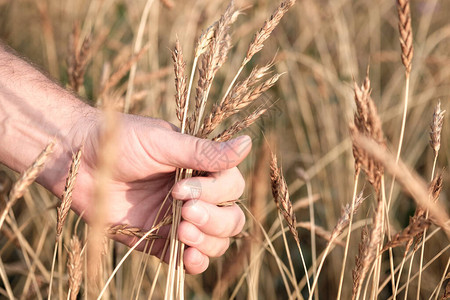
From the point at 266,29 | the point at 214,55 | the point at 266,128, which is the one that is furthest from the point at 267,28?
Result: the point at 266,128

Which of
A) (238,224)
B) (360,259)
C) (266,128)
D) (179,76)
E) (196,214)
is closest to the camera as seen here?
(360,259)

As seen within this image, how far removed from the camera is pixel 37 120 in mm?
1245

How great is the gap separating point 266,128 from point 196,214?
1143 millimetres

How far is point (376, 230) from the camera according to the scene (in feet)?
2.51

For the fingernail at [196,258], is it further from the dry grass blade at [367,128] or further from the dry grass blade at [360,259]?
the dry grass blade at [367,128]

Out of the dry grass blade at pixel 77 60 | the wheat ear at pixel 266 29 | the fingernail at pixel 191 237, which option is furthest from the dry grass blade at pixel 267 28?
the dry grass blade at pixel 77 60

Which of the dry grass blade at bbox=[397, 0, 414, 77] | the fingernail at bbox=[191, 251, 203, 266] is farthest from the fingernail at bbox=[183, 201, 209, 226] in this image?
the dry grass blade at bbox=[397, 0, 414, 77]

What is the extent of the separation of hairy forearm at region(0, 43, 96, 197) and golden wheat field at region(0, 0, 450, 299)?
0.12 meters

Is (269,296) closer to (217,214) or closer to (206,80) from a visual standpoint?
(217,214)

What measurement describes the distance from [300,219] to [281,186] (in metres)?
1.30

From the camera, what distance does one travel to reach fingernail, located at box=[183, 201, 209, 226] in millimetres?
1026

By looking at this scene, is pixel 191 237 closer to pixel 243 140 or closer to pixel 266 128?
pixel 243 140

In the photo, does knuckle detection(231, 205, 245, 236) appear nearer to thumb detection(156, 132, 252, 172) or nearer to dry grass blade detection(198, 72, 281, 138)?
thumb detection(156, 132, 252, 172)

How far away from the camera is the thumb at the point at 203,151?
37.8 inches
